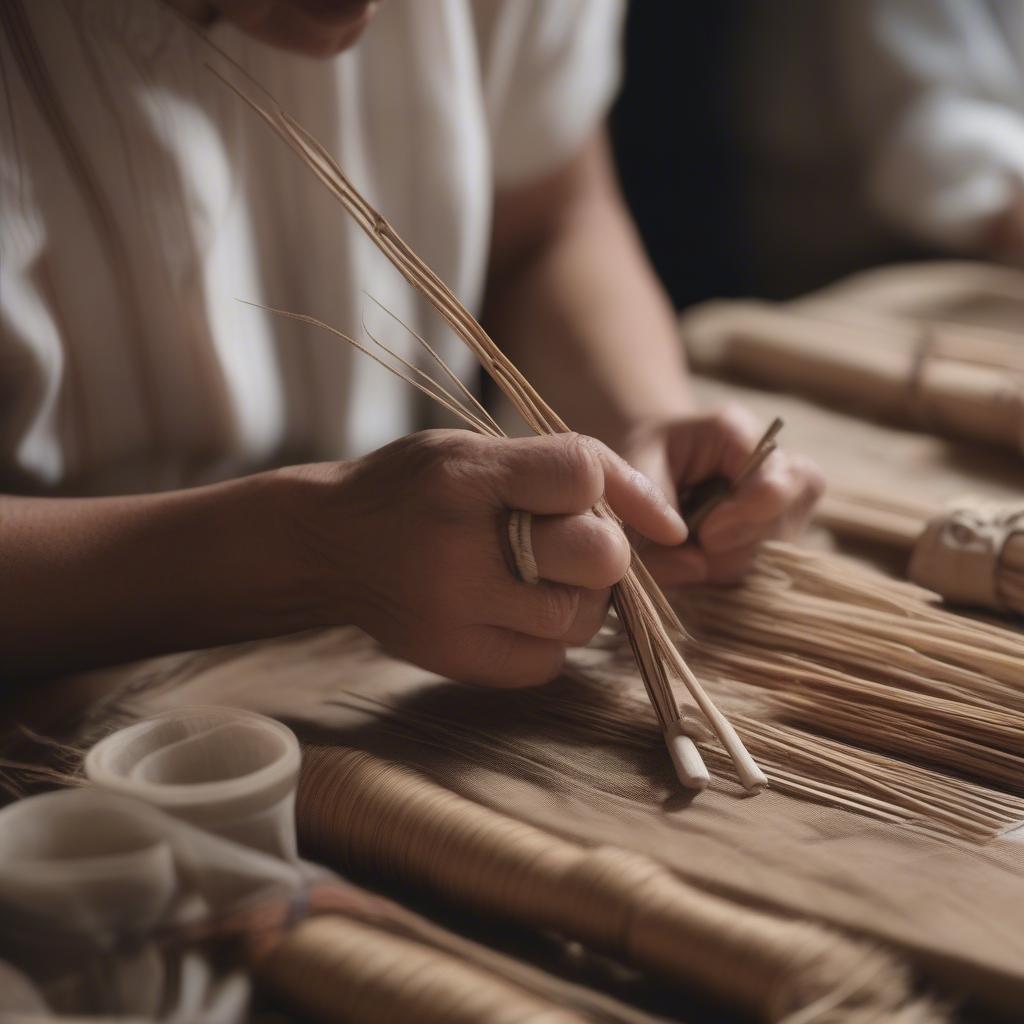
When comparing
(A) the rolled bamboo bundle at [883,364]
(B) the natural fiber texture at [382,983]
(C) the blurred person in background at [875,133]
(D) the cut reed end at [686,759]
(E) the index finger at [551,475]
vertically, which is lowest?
(B) the natural fiber texture at [382,983]

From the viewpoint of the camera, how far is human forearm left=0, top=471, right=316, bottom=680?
78 cm

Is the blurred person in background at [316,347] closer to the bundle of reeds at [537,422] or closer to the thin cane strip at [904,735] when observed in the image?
the bundle of reeds at [537,422]

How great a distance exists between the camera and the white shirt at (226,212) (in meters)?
0.96

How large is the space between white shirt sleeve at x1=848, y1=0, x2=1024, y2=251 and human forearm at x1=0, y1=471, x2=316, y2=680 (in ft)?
5.12

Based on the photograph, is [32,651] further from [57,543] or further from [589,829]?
Answer: [589,829]

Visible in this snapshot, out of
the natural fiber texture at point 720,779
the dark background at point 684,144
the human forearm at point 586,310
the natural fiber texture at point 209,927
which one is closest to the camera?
the natural fiber texture at point 209,927

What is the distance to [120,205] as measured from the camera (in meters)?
1.01

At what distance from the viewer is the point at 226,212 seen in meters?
1.09

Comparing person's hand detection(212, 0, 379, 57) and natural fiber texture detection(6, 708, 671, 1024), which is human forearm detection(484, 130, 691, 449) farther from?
natural fiber texture detection(6, 708, 671, 1024)

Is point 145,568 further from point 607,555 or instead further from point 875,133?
point 875,133

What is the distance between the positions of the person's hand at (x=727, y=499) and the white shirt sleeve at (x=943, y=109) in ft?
3.84

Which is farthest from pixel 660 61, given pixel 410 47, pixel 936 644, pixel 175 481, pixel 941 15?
pixel 936 644

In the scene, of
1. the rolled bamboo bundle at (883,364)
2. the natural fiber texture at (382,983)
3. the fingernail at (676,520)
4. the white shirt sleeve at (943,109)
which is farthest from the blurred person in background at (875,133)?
the natural fiber texture at (382,983)

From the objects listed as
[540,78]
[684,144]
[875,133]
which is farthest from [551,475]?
[684,144]
